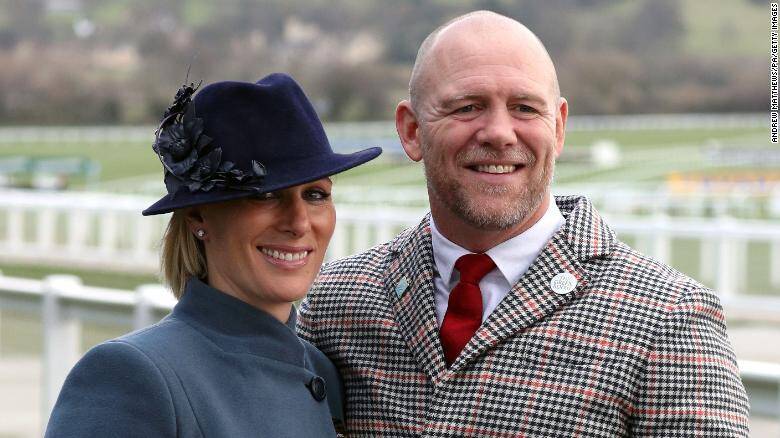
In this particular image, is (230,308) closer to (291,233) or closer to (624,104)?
(291,233)

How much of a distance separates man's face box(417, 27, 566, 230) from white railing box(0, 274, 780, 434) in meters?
2.75

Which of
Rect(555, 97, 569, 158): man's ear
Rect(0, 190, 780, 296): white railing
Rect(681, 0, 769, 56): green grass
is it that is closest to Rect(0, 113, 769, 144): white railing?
Rect(681, 0, 769, 56): green grass

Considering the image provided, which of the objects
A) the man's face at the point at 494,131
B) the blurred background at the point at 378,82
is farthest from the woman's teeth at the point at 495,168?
the blurred background at the point at 378,82

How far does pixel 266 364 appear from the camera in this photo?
280cm

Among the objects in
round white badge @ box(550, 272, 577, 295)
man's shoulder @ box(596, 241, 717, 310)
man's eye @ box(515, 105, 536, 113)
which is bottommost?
round white badge @ box(550, 272, 577, 295)

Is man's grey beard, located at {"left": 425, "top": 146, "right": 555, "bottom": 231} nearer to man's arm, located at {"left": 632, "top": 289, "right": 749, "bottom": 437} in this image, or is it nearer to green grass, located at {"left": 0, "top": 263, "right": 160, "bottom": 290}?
man's arm, located at {"left": 632, "top": 289, "right": 749, "bottom": 437}

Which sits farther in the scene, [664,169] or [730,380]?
[664,169]

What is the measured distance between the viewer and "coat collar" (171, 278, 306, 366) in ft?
9.05

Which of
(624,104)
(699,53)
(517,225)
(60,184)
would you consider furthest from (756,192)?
(699,53)

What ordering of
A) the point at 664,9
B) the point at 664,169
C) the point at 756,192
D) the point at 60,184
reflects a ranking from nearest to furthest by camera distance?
the point at 756,192 < the point at 60,184 < the point at 664,169 < the point at 664,9

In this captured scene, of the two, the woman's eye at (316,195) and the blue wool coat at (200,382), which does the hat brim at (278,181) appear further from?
the blue wool coat at (200,382)

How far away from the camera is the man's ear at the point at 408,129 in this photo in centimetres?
311

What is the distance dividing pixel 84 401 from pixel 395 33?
7497cm

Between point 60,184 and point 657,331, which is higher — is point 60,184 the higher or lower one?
the lower one
